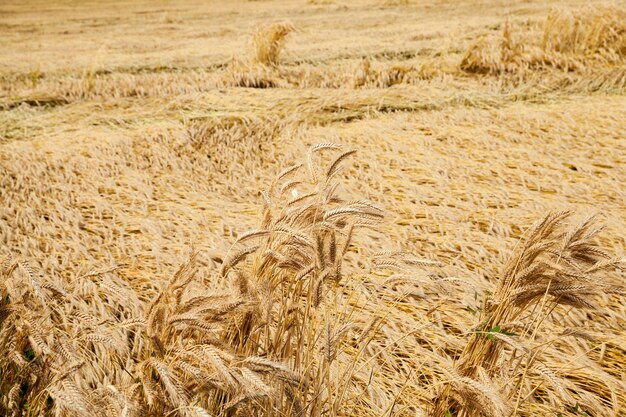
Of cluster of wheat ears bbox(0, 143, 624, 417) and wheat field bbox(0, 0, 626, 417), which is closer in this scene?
cluster of wheat ears bbox(0, 143, 624, 417)

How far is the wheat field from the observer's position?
1.35m

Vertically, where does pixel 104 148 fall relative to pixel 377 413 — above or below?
above

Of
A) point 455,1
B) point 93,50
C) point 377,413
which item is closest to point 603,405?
point 377,413

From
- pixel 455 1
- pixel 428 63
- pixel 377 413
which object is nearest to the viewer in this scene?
pixel 377 413

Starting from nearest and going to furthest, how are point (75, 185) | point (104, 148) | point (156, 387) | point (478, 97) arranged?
point (156, 387)
point (75, 185)
point (104, 148)
point (478, 97)

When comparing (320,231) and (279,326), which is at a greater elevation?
(320,231)

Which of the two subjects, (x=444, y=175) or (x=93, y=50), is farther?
(x=93, y=50)

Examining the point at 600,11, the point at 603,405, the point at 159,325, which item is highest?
the point at 600,11

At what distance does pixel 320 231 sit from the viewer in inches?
56.0

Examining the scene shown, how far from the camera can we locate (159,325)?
1378 millimetres

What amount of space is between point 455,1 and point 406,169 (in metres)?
13.4

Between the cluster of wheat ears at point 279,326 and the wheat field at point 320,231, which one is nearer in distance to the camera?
the cluster of wheat ears at point 279,326

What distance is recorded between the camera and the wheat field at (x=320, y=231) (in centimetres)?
135

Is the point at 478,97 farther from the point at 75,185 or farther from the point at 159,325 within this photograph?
the point at 159,325
